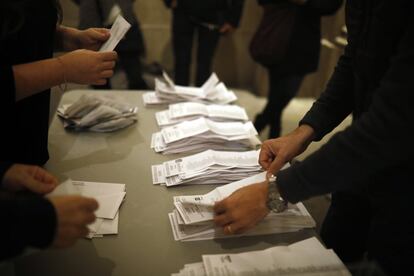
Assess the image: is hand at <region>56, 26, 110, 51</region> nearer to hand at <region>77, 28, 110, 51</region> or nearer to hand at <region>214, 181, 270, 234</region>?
hand at <region>77, 28, 110, 51</region>

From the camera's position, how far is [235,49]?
3.51 m

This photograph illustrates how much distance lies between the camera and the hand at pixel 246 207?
81 centimetres

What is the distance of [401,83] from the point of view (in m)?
0.60

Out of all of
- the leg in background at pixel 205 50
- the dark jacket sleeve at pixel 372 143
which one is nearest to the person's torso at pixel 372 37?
the dark jacket sleeve at pixel 372 143

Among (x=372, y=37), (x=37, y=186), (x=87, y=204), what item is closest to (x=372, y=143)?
(x=372, y=37)

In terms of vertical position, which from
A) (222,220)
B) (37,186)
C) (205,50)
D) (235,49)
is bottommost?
(235,49)

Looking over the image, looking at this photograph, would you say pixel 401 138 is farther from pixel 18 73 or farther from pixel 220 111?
pixel 220 111

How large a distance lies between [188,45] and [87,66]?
6.10 feet

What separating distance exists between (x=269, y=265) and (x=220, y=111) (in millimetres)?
795

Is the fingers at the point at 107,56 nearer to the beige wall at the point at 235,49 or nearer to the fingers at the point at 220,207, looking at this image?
the fingers at the point at 220,207

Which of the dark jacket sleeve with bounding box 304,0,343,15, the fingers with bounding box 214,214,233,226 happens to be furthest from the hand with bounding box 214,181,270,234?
the dark jacket sleeve with bounding box 304,0,343,15

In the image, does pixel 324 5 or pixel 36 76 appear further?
pixel 324 5

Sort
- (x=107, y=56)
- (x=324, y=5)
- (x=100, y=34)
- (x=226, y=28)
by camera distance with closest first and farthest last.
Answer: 1. (x=107, y=56)
2. (x=100, y=34)
3. (x=324, y=5)
4. (x=226, y=28)

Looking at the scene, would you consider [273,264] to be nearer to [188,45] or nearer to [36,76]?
[36,76]
